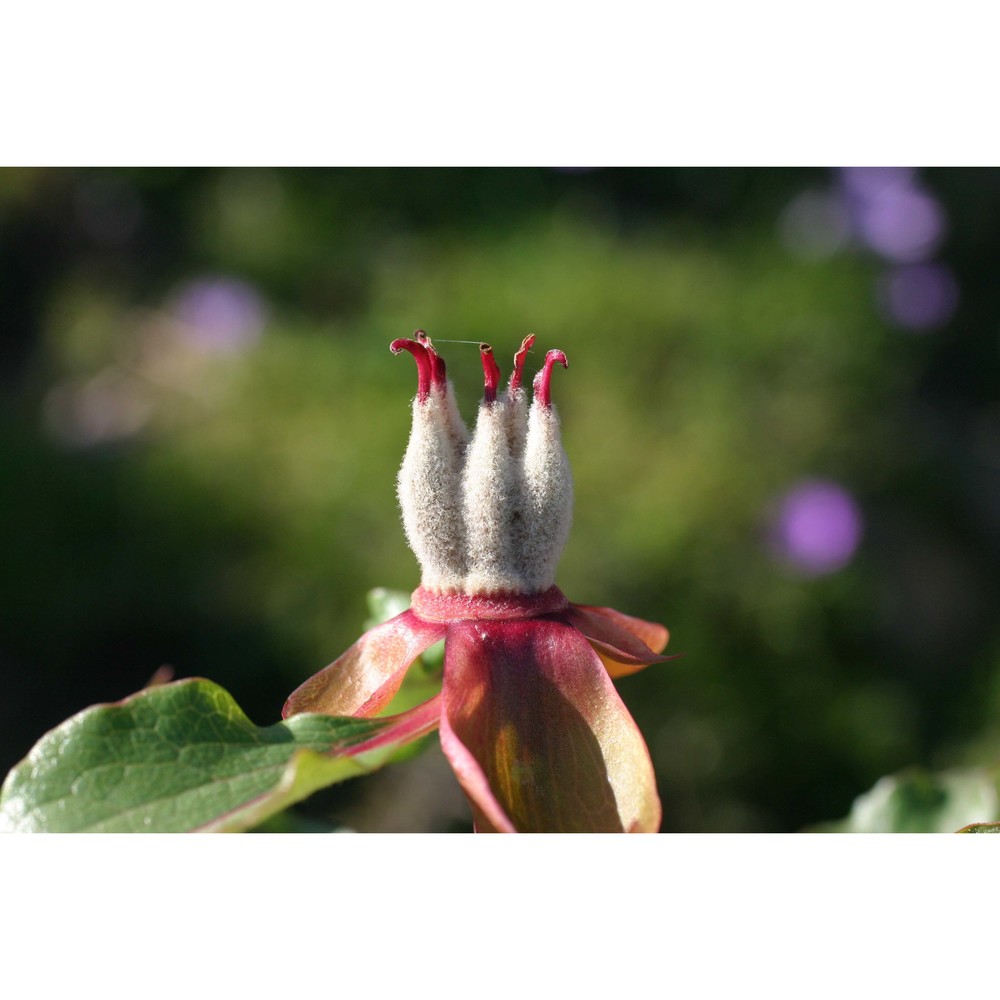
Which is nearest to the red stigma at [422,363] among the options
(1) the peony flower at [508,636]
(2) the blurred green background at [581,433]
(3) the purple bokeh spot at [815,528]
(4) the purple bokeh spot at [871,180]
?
(1) the peony flower at [508,636]

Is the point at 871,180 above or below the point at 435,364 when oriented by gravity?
above

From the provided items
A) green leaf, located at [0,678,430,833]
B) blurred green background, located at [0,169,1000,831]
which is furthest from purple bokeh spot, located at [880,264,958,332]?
green leaf, located at [0,678,430,833]

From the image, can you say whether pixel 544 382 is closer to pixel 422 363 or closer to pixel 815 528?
pixel 422 363

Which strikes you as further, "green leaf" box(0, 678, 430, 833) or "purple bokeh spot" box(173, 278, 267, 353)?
"purple bokeh spot" box(173, 278, 267, 353)

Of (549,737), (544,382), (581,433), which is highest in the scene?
(581,433)

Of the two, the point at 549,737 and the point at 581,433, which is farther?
the point at 581,433

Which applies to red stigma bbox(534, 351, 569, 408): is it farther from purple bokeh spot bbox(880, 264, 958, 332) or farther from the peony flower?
purple bokeh spot bbox(880, 264, 958, 332)

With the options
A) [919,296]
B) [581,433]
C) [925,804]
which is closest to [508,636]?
[925,804]
